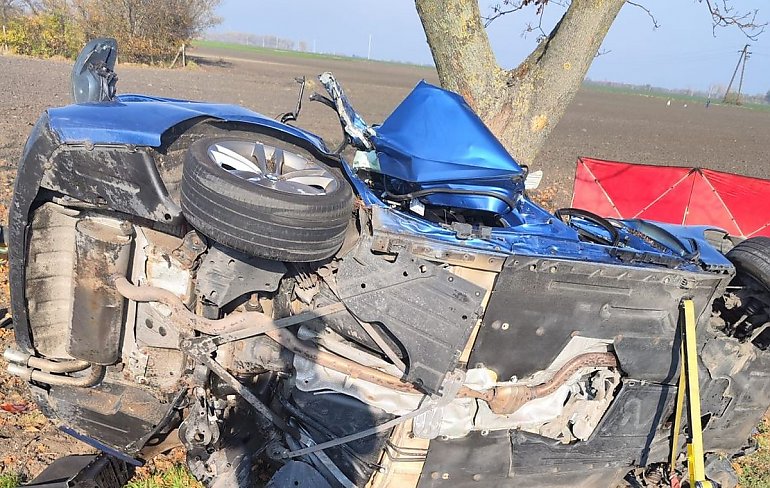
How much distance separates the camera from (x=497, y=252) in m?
2.28

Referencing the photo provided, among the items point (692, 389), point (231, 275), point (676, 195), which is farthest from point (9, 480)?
point (676, 195)

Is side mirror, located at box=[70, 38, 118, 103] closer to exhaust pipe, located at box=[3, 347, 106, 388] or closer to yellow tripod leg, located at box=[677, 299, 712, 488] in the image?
exhaust pipe, located at box=[3, 347, 106, 388]

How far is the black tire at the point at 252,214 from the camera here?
1861mm

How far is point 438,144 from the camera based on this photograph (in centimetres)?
269

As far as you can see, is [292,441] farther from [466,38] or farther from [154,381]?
[466,38]

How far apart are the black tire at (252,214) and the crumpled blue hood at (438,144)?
0.77 m

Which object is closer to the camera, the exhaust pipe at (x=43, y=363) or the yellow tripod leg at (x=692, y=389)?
the exhaust pipe at (x=43, y=363)

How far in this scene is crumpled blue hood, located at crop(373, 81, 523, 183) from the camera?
2609 millimetres

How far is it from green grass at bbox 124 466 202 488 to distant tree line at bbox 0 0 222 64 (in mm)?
32358

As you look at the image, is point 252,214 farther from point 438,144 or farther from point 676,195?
point 676,195

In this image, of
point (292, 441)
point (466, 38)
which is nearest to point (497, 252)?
point (292, 441)

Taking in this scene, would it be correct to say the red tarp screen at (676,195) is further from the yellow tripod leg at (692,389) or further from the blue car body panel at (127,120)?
the blue car body panel at (127,120)

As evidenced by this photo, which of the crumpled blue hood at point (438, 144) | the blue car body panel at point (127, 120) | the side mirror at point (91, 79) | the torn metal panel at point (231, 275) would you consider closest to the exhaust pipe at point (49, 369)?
the torn metal panel at point (231, 275)

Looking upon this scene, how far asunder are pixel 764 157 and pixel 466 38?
66.3 feet
